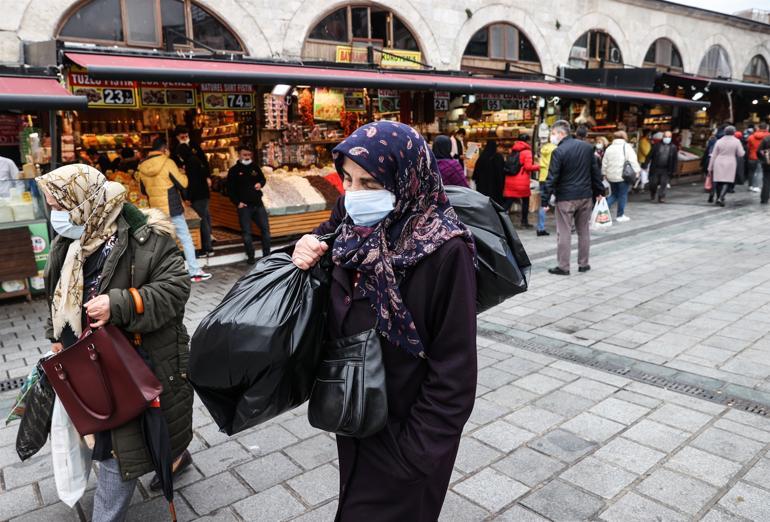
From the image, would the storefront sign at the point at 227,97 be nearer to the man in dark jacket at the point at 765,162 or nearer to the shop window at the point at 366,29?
the shop window at the point at 366,29

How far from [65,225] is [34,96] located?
5.18m

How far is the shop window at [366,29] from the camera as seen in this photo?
1290 cm

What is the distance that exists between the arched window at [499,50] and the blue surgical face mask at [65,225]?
1415 cm

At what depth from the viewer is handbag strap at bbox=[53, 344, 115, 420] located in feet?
8.58

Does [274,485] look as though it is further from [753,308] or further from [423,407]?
[753,308]

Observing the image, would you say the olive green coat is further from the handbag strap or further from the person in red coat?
the person in red coat

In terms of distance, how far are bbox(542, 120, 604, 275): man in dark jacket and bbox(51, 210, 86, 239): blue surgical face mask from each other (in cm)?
637

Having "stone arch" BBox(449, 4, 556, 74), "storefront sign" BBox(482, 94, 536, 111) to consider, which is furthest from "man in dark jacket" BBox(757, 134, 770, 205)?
"stone arch" BBox(449, 4, 556, 74)

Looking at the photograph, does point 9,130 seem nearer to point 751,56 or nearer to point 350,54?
point 350,54

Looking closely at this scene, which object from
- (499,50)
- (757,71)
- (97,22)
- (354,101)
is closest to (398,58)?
(354,101)

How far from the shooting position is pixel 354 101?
11680 millimetres

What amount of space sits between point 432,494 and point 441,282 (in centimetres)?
73

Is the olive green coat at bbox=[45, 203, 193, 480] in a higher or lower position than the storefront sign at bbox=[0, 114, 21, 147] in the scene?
lower

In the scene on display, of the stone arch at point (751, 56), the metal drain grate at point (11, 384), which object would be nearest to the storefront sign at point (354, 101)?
the metal drain grate at point (11, 384)
